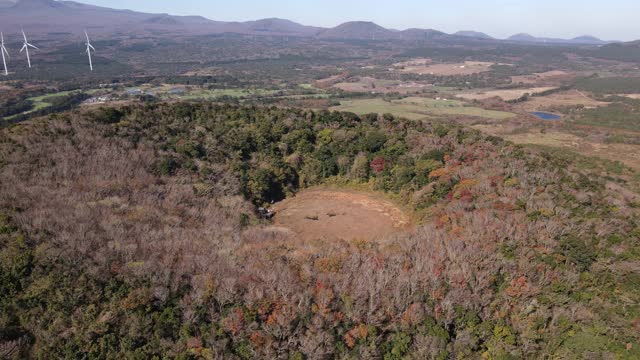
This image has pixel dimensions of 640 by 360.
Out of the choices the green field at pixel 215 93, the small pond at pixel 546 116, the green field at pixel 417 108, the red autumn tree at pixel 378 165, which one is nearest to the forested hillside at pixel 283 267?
the red autumn tree at pixel 378 165

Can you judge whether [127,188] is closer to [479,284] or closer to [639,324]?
[479,284]

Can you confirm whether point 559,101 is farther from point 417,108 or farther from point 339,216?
point 339,216

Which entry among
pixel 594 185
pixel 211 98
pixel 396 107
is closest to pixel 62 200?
pixel 594 185

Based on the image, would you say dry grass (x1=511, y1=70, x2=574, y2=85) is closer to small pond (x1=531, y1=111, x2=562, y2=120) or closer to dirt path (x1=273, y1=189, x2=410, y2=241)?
small pond (x1=531, y1=111, x2=562, y2=120)

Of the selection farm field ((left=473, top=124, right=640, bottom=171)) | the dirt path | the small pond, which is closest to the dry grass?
the small pond

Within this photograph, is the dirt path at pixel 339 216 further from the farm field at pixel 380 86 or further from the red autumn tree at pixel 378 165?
the farm field at pixel 380 86

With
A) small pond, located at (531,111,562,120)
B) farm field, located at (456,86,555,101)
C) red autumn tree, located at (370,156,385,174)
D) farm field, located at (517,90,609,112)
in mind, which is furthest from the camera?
farm field, located at (456,86,555,101)
